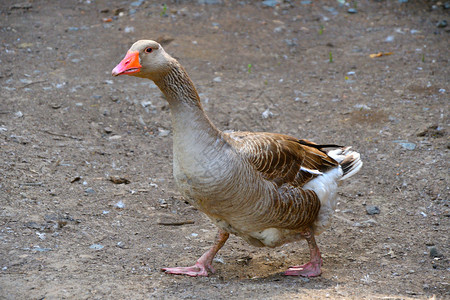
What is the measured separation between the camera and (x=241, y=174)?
3.93 m

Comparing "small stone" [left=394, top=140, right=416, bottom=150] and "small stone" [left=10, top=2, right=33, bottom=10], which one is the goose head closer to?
"small stone" [left=394, top=140, right=416, bottom=150]

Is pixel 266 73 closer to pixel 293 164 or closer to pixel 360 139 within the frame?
pixel 360 139

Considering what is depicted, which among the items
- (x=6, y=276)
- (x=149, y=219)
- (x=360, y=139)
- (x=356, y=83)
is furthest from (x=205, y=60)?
(x=6, y=276)

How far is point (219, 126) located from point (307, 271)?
298 cm

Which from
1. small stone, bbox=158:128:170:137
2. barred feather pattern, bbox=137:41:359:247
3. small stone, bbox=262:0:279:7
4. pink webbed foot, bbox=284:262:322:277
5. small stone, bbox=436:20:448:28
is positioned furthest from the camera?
small stone, bbox=262:0:279:7

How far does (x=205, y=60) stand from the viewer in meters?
8.57

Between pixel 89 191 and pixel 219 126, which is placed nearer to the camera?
pixel 89 191

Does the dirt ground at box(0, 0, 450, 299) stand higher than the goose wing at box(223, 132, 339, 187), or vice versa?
the goose wing at box(223, 132, 339, 187)

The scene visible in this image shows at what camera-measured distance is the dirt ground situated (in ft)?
14.2

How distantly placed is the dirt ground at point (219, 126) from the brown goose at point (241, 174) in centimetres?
41

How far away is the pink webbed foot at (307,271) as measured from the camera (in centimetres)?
444

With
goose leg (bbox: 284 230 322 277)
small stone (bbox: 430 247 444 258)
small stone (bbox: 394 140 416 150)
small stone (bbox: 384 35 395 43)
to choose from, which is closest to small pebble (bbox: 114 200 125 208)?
goose leg (bbox: 284 230 322 277)

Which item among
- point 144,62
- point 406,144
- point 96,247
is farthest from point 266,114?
point 144,62

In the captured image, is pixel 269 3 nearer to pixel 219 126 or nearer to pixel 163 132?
pixel 219 126
